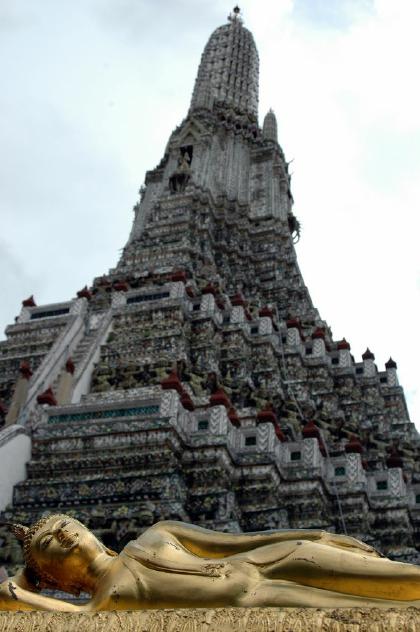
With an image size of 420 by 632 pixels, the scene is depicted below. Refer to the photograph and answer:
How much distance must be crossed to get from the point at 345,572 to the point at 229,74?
39.8m

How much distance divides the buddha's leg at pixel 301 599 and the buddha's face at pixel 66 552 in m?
1.14

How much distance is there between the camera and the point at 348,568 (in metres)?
3.99

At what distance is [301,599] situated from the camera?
154 inches

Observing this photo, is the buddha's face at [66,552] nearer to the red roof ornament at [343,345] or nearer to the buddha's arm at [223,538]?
the buddha's arm at [223,538]

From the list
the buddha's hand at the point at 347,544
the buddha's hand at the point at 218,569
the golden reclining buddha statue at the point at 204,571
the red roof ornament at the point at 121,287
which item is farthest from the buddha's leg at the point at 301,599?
the red roof ornament at the point at 121,287

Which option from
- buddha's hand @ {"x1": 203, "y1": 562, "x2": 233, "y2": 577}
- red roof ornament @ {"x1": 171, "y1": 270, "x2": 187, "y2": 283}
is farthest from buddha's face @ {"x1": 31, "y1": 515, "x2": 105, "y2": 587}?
red roof ornament @ {"x1": 171, "y1": 270, "x2": 187, "y2": 283}

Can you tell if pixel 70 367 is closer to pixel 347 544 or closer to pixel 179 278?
pixel 179 278

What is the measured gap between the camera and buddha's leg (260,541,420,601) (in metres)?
3.87

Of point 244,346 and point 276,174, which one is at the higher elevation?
point 276,174

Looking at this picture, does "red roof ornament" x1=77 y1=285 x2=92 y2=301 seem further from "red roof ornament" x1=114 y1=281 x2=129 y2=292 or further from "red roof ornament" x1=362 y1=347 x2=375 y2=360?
"red roof ornament" x1=362 y1=347 x2=375 y2=360

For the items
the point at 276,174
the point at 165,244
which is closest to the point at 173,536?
the point at 165,244

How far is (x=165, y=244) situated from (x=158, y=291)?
609cm

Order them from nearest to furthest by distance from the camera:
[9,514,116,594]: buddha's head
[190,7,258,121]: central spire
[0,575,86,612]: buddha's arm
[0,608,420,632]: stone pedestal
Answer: [0,608,420,632]: stone pedestal, [0,575,86,612]: buddha's arm, [9,514,116,594]: buddha's head, [190,7,258,121]: central spire

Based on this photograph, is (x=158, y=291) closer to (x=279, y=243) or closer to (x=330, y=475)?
(x=330, y=475)
